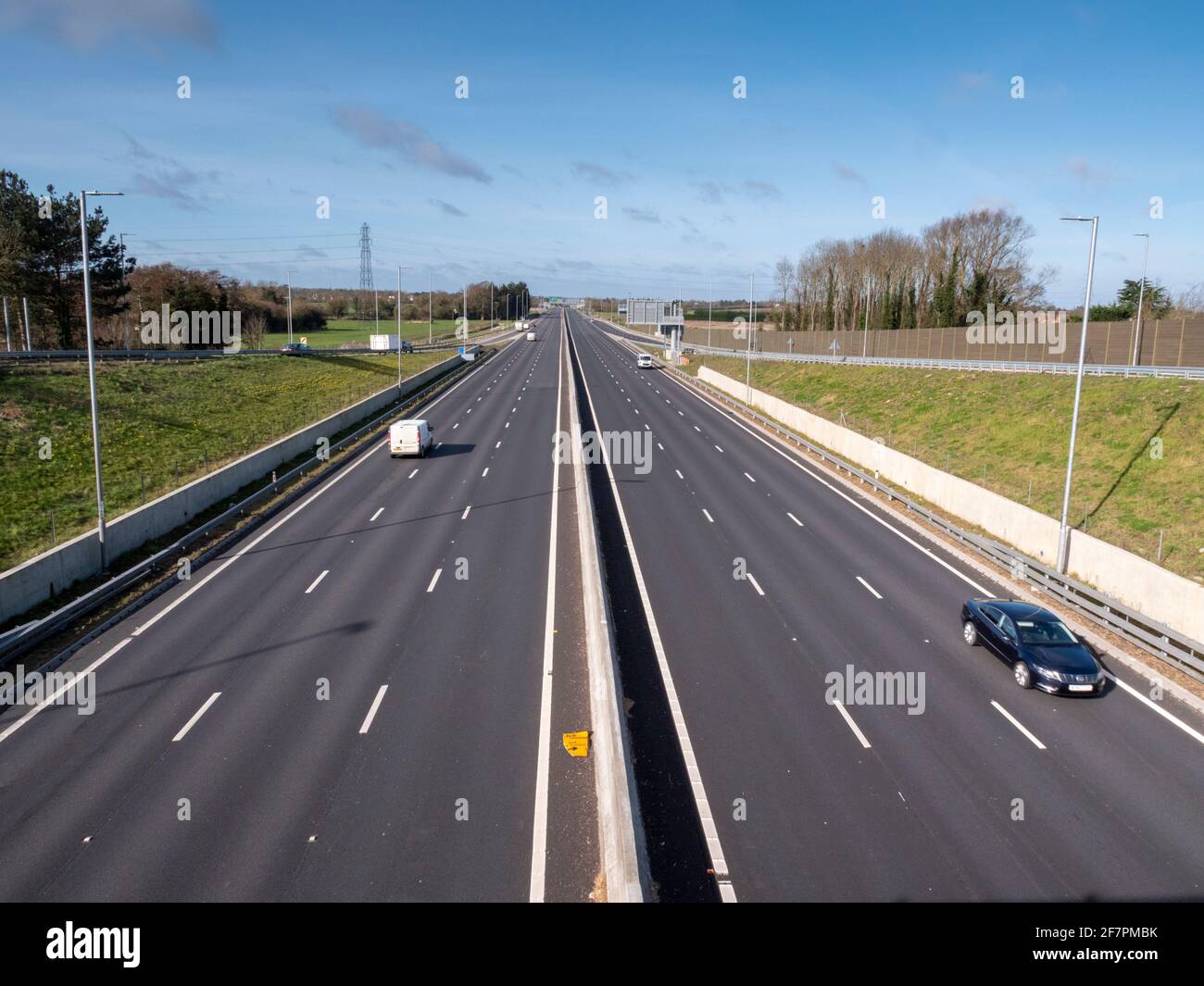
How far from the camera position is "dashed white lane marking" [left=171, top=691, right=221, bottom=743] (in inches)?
535

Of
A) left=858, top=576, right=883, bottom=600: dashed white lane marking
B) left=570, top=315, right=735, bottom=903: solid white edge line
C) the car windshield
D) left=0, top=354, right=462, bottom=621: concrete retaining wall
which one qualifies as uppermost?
left=0, top=354, right=462, bottom=621: concrete retaining wall

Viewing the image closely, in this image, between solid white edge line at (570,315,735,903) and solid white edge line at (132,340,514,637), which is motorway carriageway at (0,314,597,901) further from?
solid white edge line at (570,315,735,903)

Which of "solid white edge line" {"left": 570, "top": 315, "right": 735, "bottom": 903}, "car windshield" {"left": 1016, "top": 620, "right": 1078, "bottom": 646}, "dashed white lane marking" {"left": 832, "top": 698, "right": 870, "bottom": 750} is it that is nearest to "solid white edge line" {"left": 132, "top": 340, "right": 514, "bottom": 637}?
"solid white edge line" {"left": 570, "top": 315, "right": 735, "bottom": 903}

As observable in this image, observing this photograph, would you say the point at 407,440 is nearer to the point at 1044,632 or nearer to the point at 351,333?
the point at 1044,632

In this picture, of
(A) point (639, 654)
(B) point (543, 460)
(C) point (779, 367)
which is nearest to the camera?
(A) point (639, 654)

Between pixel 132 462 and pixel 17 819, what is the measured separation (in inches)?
1037

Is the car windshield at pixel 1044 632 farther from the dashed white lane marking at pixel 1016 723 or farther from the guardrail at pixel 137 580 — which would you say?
the guardrail at pixel 137 580

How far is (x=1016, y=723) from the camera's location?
48.2ft

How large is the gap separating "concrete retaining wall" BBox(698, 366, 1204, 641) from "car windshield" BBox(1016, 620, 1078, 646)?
326 centimetres

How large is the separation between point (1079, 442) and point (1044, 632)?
19366mm
